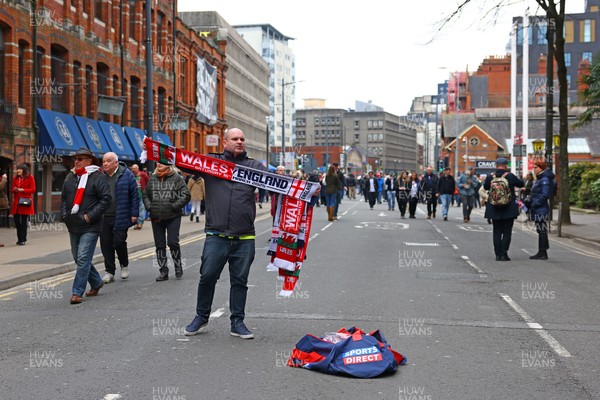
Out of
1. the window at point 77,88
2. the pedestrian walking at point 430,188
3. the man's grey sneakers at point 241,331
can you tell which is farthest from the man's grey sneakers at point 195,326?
the window at point 77,88

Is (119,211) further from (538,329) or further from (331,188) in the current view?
(331,188)

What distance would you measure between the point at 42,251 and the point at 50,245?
1.53 meters

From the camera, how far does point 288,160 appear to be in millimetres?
73500

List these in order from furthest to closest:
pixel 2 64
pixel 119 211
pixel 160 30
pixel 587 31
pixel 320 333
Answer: pixel 587 31
pixel 160 30
pixel 2 64
pixel 119 211
pixel 320 333

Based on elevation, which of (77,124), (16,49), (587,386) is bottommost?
(587,386)

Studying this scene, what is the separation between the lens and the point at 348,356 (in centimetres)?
619

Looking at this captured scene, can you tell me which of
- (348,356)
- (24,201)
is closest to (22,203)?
(24,201)

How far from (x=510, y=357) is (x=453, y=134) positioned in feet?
353

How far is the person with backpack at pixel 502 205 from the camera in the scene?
48.6ft

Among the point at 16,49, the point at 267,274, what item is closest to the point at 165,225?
the point at 267,274

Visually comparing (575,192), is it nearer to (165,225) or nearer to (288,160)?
(165,225)

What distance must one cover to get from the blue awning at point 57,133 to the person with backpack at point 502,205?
1631 cm

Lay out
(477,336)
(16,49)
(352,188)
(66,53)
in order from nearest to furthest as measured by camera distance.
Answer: (477,336), (16,49), (66,53), (352,188)

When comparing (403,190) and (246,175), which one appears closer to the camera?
(246,175)
